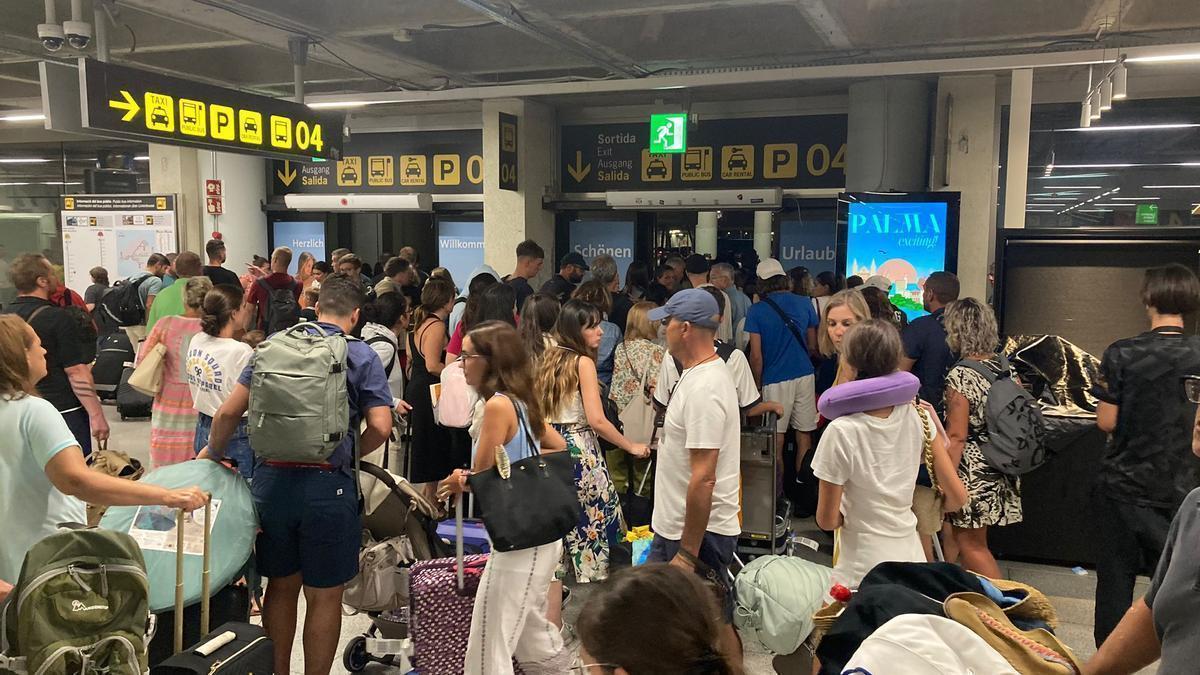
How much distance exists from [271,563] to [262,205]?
33.4 feet

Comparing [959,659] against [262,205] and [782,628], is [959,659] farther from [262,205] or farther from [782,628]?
[262,205]

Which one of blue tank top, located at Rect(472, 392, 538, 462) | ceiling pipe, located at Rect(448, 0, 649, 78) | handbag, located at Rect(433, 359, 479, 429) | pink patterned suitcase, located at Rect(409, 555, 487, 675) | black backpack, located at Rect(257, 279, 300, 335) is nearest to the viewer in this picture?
blue tank top, located at Rect(472, 392, 538, 462)

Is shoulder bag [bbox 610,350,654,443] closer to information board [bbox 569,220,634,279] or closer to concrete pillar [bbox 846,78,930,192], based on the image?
concrete pillar [bbox 846,78,930,192]

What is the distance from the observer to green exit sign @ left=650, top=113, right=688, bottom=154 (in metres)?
8.78

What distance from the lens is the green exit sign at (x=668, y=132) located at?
8.78 metres

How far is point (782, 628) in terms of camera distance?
105 inches

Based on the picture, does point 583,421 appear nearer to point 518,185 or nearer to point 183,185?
point 518,185

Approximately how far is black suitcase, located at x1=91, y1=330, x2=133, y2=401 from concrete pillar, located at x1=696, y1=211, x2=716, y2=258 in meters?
6.66

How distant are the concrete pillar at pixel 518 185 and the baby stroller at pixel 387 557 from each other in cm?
697

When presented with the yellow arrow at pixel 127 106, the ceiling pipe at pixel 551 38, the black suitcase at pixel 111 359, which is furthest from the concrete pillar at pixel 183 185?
the yellow arrow at pixel 127 106

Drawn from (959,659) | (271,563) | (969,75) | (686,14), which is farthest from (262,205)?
(959,659)

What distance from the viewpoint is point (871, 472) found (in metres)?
2.67

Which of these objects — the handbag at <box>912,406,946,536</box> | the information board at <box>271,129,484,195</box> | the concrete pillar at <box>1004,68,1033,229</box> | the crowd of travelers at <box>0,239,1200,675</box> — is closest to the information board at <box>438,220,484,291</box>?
the information board at <box>271,129,484,195</box>

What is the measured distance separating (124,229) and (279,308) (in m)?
6.06
